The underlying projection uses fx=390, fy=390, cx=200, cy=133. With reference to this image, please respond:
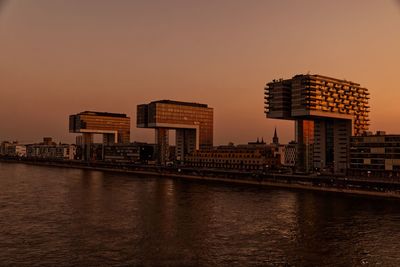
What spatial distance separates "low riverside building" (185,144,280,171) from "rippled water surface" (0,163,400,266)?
241ft

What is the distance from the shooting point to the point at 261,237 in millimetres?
45688

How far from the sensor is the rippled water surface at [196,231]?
122ft

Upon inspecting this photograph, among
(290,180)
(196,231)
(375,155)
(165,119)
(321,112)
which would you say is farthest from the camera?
(165,119)

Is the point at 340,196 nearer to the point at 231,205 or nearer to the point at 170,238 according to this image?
the point at 231,205

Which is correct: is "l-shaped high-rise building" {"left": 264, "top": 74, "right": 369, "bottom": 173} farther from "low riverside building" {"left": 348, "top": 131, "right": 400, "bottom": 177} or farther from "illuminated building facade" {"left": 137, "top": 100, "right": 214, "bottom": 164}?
"illuminated building facade" {"left": 137, "top": 100, "right": 214, "bottom": 164}

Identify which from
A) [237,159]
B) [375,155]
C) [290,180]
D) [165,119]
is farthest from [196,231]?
[165,119]

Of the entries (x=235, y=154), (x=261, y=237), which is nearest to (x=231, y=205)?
(x=261, y=237)

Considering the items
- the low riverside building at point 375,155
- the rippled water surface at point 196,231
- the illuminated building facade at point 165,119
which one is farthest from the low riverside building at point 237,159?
the rippled water surface at point 196,231

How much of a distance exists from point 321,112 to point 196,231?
93.4 metres

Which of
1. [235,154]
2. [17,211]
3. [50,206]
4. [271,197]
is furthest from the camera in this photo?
[235,154]

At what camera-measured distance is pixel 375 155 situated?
108 meters

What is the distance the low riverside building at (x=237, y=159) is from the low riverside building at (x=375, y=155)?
4090cm

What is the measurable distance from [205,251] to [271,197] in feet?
155

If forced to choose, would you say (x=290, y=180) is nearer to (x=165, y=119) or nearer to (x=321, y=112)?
(x=321, y=112)
